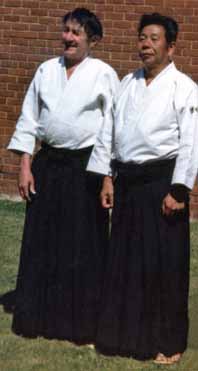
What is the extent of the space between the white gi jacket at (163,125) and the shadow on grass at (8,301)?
5.65 feet

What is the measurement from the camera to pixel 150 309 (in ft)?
21.5

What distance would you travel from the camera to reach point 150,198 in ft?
21.5

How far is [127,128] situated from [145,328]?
1.19 m

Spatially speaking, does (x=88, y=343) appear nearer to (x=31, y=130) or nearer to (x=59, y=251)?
(x=59, y=251)

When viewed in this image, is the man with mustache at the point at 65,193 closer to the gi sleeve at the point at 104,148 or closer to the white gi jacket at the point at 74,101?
the white gi jacket at the point at 74,101

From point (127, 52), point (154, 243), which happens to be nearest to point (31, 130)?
point (154, 243)

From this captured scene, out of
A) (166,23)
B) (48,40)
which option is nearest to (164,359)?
(166,23)

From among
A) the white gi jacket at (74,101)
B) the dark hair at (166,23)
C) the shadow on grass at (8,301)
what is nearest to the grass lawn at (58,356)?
the shadow on grass at (8,301)

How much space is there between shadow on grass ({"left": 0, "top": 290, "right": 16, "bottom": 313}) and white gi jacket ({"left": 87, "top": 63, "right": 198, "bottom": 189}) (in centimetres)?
172

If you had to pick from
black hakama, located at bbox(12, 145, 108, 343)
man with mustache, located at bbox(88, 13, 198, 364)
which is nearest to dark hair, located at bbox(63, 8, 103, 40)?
man with mustache, located at bbox(88, 13, 198, 364)

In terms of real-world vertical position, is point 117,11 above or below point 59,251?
above

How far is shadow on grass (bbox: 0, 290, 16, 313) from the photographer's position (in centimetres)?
769

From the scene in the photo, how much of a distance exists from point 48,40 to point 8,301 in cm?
438

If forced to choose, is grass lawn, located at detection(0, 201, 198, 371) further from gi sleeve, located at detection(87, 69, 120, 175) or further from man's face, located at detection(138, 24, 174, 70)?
man's face, located at detection(138, 24, 174, 70)
